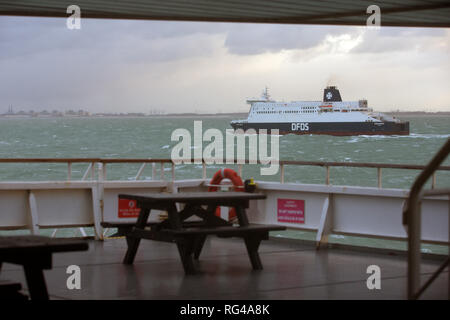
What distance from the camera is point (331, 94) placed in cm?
8456

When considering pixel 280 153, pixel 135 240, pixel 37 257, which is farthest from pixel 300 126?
pixel 37 257

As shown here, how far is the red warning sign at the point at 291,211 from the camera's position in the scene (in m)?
9.45

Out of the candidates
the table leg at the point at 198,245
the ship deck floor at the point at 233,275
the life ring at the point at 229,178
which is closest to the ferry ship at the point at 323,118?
the life ring at the point at 229,178

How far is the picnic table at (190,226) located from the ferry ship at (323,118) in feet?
241

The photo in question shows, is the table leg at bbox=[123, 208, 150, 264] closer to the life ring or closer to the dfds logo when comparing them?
the life ring

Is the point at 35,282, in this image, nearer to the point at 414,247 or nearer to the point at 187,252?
the point at 414,247

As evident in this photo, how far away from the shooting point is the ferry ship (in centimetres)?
8006

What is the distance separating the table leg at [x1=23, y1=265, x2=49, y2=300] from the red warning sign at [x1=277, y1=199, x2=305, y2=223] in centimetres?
549

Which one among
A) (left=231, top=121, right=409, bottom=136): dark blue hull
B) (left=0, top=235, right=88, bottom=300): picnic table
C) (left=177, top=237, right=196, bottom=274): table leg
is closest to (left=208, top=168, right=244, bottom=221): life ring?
(left=177, top=237, right=196, bottom=274): table leg

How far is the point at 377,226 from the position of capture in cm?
870

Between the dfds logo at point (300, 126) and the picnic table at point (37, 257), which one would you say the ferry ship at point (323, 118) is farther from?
the picnic table at point (37, 257)

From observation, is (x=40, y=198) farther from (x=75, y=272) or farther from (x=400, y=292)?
(x=400, y=292)

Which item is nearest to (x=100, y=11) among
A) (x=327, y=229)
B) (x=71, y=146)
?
(x=327, y=229)
